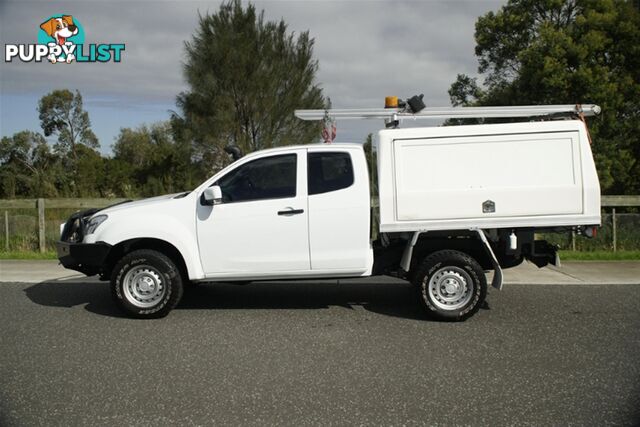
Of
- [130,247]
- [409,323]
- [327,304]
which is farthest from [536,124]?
[130,247]

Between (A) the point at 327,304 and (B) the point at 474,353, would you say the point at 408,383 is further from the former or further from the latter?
(A) the point at 327,304

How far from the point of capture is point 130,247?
701cm

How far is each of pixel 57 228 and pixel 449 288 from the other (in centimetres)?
992

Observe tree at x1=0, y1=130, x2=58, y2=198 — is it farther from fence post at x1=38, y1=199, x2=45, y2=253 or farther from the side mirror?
the side mirror

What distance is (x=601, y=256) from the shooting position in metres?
11.1

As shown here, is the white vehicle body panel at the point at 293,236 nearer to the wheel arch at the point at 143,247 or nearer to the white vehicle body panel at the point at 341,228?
the white vehicle body panel at the point at 341,228

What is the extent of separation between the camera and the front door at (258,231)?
21.9 ft

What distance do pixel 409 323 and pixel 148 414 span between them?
333 cm

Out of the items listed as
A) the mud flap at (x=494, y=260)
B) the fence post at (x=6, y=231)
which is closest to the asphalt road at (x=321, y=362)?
the mud flap at (x=494, y=260)

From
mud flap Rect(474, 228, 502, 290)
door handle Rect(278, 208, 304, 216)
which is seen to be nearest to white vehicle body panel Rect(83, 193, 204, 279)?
door handle Rect(278, 208, 304, 216)

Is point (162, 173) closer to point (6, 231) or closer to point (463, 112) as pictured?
point (6, 231)

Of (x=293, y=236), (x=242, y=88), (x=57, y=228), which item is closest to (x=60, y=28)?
(x=57, y=228)

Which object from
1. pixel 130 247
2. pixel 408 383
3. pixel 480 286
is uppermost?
pixel 130 247

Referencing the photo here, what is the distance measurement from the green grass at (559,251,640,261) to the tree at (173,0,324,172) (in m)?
12.9
